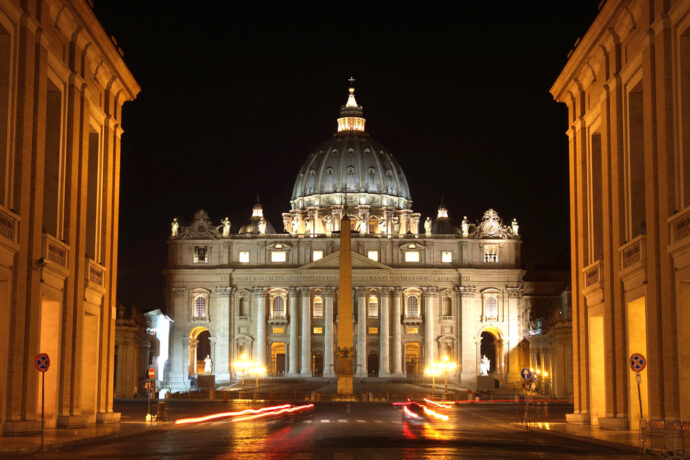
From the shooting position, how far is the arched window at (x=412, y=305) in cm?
14475

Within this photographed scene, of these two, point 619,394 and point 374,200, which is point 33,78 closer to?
point 619,394

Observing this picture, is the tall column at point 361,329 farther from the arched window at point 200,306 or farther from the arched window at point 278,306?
the arched window at point 200,306

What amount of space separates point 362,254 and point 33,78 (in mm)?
111192

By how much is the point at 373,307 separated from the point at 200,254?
21816 mm

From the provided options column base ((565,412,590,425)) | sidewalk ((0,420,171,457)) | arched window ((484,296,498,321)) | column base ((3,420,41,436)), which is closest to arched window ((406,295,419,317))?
arched window ((484,296,498,321))

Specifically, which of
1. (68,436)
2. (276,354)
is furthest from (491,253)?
(68,436)

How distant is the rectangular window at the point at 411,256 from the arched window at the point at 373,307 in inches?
244

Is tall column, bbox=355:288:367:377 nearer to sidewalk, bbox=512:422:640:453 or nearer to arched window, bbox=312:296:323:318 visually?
arched window, bbox=312:296:323:318

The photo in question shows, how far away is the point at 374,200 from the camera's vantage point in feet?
589

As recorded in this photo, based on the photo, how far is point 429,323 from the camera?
5625 inches

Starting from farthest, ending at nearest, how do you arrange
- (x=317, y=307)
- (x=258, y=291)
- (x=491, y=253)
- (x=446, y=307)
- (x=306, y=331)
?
(x=317, y=307) → (x=491, y=253) → (x=446, y=307) → (x=258, y=291) → (x=306, y=331)

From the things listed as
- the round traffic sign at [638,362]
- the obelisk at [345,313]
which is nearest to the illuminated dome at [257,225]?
the obelisk at [345,313]

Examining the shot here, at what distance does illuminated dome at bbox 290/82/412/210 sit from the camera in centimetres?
17950

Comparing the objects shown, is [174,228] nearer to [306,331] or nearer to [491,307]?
[306,331]
